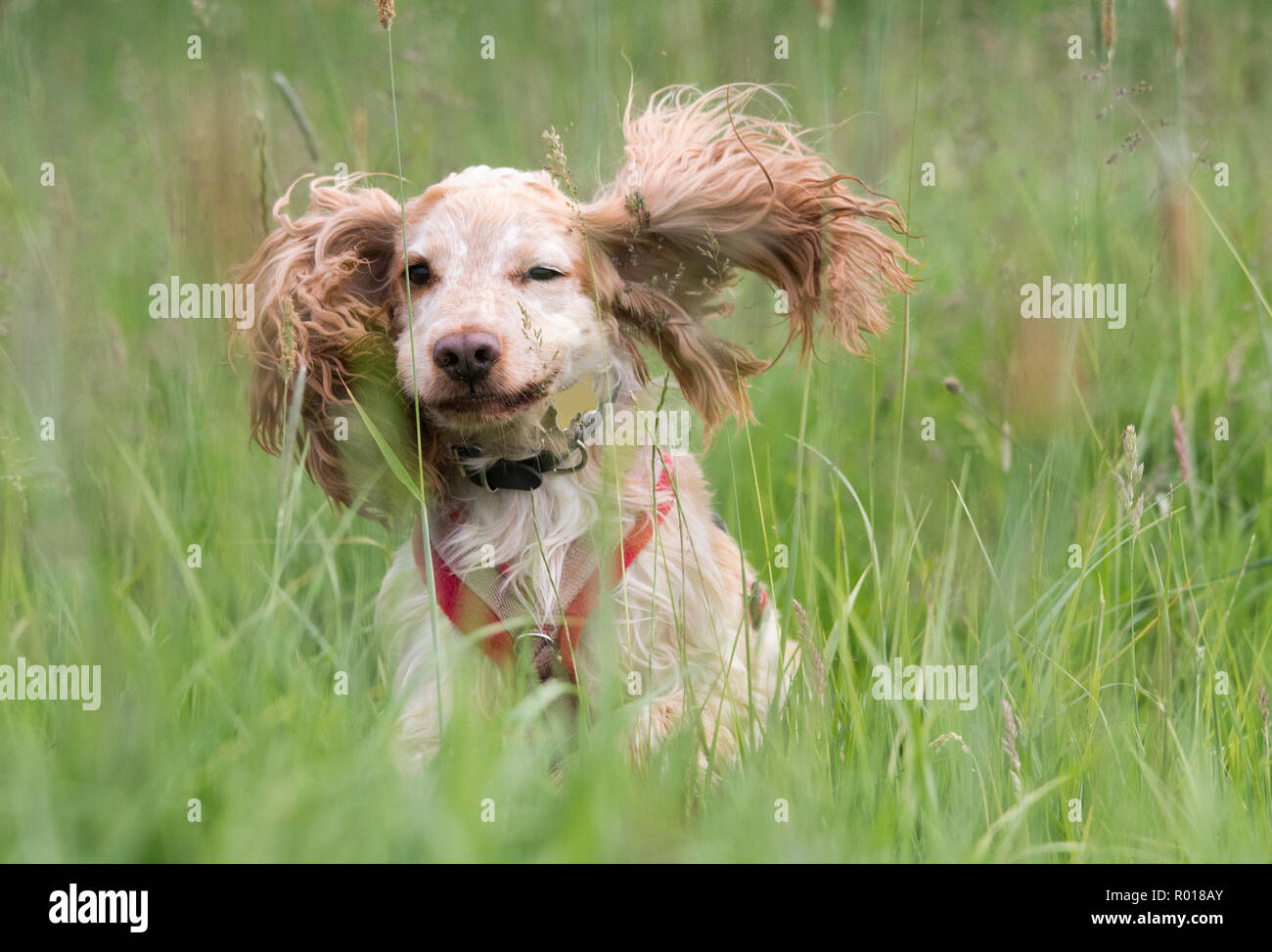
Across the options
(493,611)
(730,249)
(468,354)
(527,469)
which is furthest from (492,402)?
(730,249)

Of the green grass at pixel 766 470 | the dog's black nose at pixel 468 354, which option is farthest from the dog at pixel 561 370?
the green grass at pixel 766 470

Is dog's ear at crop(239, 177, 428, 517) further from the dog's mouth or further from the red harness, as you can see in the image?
the red harness

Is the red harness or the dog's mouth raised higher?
Answer: the dog's mouth

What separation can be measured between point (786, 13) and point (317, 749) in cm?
366

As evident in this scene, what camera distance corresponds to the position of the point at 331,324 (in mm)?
2893

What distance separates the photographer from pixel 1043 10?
195 inches

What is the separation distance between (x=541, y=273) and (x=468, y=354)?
396mm

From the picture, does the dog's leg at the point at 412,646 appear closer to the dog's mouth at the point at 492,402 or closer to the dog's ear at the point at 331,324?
the dog's ear at the point at 331,324

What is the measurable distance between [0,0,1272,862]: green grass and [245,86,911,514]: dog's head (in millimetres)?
220

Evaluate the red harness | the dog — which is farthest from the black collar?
the red harness

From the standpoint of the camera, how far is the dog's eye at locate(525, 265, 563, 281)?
2.79 metres

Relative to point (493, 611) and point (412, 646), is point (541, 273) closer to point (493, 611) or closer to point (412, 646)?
point (493, 611)

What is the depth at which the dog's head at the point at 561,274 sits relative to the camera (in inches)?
107

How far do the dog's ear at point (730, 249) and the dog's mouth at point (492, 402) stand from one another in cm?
43
